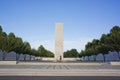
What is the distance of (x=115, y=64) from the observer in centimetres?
3716

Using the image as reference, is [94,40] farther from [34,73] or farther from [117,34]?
[34,73]

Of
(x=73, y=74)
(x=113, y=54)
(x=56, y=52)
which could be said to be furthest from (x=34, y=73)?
(x=113, y=54)

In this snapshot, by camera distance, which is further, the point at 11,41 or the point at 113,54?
the point at 113,54

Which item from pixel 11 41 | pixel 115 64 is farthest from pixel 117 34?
pixel 11 41

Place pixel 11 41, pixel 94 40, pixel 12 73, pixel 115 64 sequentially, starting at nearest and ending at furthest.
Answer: pixel 12 73 → pixel 115 64 → pixel 11 41 → pixel 94 40

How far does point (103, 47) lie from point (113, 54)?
34.6 ft

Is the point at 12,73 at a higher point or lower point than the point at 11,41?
lower

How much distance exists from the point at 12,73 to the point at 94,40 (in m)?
73.8

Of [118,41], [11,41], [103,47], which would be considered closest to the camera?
[118,41]

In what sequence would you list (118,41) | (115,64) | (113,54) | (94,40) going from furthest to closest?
(94,40)
(113,54)
(118,41)
(115,64)

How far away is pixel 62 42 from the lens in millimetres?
62562

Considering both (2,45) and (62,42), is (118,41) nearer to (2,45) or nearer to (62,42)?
(62,42)

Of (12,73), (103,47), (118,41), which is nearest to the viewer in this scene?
(12,73)


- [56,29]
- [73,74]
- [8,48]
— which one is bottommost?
[73,74]
